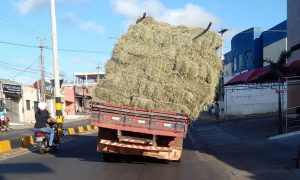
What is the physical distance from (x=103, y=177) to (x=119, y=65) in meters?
3.64

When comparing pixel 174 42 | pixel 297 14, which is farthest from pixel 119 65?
pixel 297 14

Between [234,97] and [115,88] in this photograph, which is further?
[234,97]

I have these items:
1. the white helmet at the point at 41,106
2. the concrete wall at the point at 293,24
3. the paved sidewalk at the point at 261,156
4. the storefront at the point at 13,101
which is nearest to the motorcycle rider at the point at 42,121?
the white helmet at the point at 41,106

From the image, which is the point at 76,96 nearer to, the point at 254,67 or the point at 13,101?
the point at 13,101

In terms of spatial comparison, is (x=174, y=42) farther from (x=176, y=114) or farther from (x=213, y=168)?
(x=213, y=168)

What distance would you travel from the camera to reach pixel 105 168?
11.8 m

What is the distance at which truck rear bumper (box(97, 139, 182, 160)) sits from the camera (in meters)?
12.1

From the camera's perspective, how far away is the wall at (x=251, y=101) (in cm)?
5162

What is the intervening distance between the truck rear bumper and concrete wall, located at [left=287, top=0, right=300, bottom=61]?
17.7 meters

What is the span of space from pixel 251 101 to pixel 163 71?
42066 mm

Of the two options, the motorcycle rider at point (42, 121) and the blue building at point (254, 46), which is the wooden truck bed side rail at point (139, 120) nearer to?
the motorcycle rider at point (42, 121)

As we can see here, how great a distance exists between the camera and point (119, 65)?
12.9 metres

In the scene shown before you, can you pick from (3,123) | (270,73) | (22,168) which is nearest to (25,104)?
(3,123)

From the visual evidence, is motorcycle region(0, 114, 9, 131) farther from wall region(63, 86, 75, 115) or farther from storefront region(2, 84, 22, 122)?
wall region(63, 86, 75, 115)
